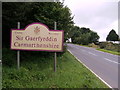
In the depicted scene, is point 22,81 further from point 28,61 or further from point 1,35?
point 1,35

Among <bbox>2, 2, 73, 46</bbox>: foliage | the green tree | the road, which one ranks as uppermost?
the green tree

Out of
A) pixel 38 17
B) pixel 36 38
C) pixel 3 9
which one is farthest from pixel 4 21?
pixel 36 38

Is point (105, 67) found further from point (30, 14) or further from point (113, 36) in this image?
point (113, 36)

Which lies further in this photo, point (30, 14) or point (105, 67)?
point (105, 67)

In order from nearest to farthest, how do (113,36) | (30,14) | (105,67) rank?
(30,14), (105,67), (113,36)

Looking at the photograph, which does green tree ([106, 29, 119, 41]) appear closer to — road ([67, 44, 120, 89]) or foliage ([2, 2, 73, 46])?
road ([67, 44, 120, 89])

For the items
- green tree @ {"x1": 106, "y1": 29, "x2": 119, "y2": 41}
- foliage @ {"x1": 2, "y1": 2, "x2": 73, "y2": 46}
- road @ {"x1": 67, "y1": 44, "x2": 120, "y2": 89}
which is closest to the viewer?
road @ {"x1": 67, "y1": 44, "x2": 120, "y2": 89}

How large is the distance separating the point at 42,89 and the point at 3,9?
4967 mm

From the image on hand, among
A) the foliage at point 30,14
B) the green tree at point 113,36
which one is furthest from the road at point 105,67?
the green tree at point 113,36

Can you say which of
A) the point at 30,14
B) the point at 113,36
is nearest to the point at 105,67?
the point at 30,14

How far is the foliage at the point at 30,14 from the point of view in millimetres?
7227

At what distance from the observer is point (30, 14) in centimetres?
848

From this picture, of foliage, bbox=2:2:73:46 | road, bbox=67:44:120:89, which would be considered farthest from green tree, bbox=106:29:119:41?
foliage, bbox=2:2:73:46

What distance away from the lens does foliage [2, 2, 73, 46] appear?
23.7 feet
